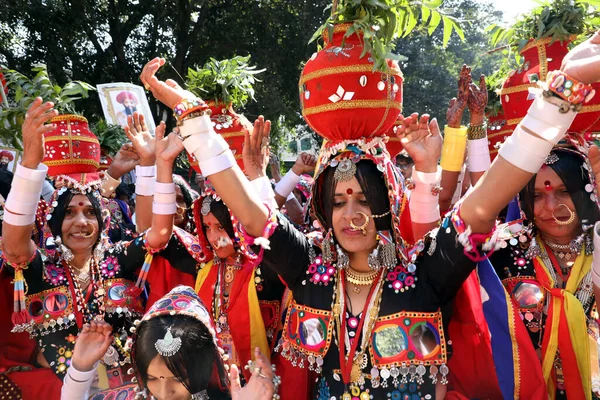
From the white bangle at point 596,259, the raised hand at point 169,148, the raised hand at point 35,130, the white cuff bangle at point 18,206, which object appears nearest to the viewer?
the white bangle at point 596,259

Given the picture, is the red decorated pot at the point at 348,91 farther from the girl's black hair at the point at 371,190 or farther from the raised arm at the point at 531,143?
the raised arm at the point at 531,143

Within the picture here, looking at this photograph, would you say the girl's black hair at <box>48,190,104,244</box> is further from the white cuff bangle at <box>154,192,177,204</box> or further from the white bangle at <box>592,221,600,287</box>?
the white bangle at <box>592,221,600,287</box>

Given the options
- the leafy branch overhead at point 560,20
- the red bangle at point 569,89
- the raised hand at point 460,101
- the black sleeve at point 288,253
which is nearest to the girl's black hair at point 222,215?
the black sleeve at point 288,253

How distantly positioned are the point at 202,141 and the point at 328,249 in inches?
29.3

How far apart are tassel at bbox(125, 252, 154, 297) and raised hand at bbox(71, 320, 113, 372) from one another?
59 centimetres

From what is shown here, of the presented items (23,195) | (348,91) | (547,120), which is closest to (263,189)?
(348,91)

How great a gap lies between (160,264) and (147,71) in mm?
1490

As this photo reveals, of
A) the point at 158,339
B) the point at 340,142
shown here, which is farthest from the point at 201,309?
the point at 340,142

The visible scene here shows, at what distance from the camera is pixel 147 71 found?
2701mm

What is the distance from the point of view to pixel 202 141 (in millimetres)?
2389

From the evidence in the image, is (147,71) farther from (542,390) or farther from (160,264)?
(542,390)

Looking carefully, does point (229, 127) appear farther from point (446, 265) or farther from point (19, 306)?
point (446, 265)

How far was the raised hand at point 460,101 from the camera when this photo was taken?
357 centimetres

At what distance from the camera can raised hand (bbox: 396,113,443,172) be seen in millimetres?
2518
